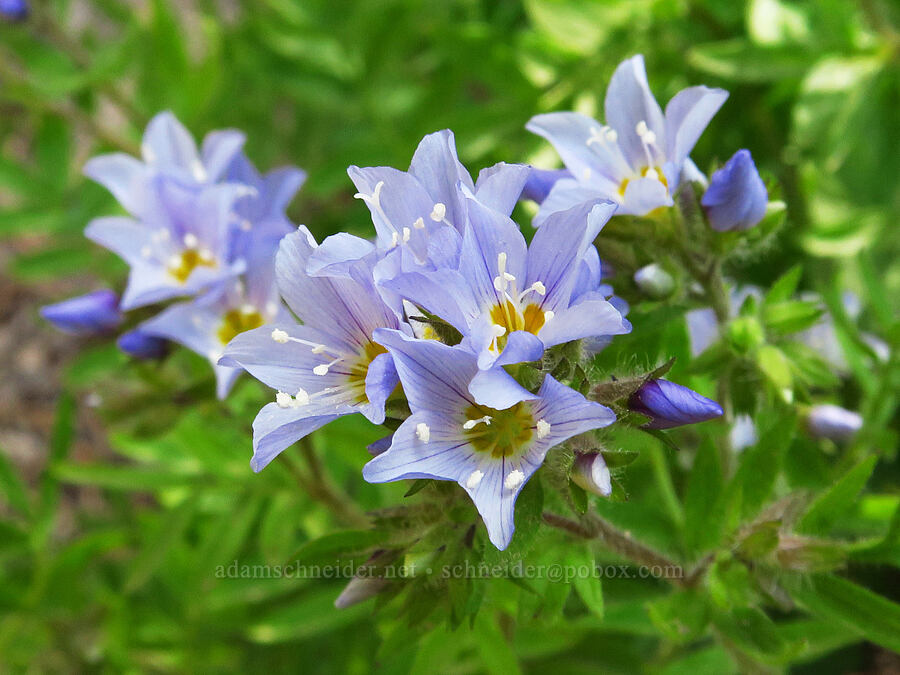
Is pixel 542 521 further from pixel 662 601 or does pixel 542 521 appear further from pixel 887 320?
pixel 887 320

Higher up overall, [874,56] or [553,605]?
[874,56]

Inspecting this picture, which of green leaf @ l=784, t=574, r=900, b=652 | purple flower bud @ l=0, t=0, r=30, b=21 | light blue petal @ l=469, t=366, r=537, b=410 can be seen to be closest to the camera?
light blue petal @ l=469, t=366, r=537, b=410

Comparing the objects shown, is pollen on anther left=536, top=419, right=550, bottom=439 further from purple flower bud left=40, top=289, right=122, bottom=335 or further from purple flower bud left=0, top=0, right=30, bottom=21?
purple flower bud left=0, top=0, right=30, bottom=21

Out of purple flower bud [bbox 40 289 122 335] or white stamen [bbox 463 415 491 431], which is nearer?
white stamen [bbox 463 415 491 431]

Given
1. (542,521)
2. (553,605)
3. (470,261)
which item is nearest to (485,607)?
Result: (553,605)

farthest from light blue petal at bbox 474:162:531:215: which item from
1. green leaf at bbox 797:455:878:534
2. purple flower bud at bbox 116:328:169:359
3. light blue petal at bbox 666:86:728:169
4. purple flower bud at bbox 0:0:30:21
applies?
purple flower bud at bbox 0:0:30:21

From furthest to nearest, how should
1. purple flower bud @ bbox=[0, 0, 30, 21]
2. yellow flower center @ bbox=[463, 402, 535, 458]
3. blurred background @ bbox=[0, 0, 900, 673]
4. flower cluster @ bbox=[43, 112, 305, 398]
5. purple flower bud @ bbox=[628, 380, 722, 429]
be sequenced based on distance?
purple flower bud @ bbox=[0, 0, 30, 21] < blurred background @ bbox=[0, 0, 900, 673] < flower cluster @ bbox=[43, 112, 305, 398] < yellow flower center @ bbox=[463, 402, 535, 458] < purple flower bud @ bbox=[628, 380, 722, 429]
